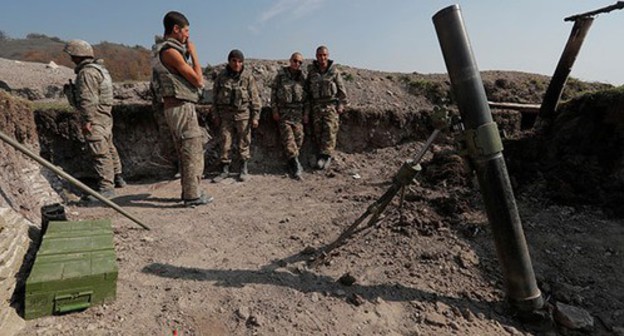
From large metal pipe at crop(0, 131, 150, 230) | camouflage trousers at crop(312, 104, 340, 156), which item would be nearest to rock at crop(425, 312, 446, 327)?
large metal pipe at crop(0, 131, 150, 230)

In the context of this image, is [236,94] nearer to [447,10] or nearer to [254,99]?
[254,99]

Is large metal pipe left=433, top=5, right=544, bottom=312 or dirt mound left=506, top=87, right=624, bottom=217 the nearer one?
large metal pipe left=433, top=5, right=544, bottom=312

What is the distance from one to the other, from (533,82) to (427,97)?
2.86 metres

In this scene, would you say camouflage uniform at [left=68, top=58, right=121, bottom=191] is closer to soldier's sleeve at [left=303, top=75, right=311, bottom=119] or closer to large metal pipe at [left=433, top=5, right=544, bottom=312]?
soldier's sleeve at [left=303, top=75, right=311, bottom=119]

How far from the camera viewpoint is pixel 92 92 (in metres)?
5.02

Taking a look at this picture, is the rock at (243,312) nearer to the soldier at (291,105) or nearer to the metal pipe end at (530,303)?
the metal pipe end at (530,303)

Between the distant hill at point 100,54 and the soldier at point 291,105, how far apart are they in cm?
1636

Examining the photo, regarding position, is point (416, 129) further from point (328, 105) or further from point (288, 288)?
point (288, 288)

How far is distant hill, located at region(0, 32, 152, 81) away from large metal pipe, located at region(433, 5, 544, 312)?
20.7 metres

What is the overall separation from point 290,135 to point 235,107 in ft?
3.65

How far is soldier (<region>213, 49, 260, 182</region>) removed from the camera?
6.06 m

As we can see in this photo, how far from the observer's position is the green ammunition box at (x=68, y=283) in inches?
86.7

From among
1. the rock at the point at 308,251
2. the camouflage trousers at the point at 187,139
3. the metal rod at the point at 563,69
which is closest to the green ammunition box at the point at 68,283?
the rock at the point at 308,251

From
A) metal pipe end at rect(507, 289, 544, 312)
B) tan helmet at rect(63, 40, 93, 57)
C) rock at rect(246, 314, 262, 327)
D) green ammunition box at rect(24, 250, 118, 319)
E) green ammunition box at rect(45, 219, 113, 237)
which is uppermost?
tan helmet at rect(63, 40, 93, 57)
